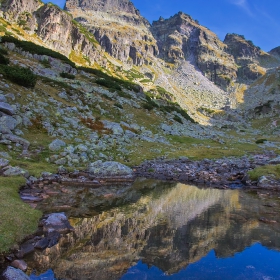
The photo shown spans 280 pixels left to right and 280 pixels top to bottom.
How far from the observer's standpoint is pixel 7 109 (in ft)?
71.1

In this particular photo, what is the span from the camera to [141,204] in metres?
14.7

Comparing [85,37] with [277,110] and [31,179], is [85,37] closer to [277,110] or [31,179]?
[277,110]

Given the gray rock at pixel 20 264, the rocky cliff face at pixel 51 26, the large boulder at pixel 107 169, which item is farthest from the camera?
the rocky cliff face at pixel 51 26

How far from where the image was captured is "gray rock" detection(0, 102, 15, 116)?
21.5 m

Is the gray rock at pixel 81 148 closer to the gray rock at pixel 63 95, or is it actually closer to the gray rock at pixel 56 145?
the gray rock at pixel 56 145

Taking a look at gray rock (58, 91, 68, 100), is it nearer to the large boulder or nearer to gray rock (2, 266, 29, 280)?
the large boulder

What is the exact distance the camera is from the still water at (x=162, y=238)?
26.4 ft

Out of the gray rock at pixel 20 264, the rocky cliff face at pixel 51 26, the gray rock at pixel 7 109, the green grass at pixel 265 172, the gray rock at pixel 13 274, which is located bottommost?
the gray rock at pixel 20 264

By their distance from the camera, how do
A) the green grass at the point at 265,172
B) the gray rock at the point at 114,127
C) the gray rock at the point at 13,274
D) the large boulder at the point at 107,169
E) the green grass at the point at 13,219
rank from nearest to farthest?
1. the gray rock at the point at 13,274
2. the green grass at the point at 13,219
3. the large boulder at the point at 107,169
4. the green grass at the point at 265,172
5. the gray rock at the point at 114,127

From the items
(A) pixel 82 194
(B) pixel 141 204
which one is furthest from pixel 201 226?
(A) pixel 82 194

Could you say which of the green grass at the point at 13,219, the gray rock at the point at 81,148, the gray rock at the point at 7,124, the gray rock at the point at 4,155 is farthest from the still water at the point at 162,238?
the gray rock at the point at 7,124

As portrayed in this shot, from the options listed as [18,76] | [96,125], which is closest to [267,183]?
[96,125]

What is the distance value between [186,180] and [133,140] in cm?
1081

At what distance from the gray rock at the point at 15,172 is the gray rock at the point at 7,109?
8037 mm
